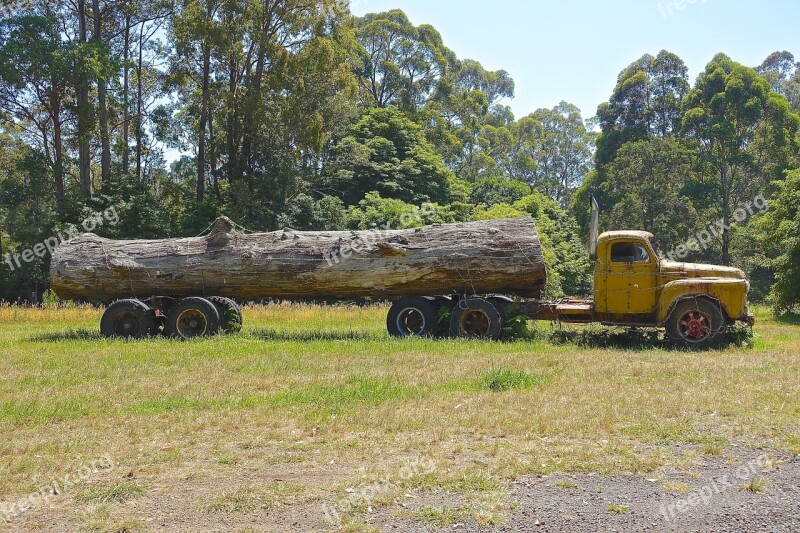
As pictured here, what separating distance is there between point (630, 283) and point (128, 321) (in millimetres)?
10576

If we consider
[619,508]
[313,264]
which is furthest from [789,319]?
[619,508]

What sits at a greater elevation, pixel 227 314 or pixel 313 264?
pixel 313 264

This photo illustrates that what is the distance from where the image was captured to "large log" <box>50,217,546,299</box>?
14.2m

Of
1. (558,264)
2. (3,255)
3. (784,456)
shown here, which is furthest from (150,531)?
(558,264)

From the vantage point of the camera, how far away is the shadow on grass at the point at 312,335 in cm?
1470

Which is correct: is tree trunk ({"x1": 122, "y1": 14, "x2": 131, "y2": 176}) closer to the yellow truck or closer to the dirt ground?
the yellow truck

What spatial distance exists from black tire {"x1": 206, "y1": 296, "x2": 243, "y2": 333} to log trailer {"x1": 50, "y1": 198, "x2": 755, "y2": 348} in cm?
2

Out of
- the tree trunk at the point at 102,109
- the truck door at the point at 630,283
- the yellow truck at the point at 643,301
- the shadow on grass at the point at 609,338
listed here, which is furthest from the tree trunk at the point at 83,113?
the truck door at the point at 630,283

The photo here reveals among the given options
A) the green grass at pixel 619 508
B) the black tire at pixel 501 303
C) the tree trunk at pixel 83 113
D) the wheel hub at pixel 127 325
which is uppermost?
the tree trunk at pixel 83 113

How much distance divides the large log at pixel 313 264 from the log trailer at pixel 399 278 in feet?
0.08

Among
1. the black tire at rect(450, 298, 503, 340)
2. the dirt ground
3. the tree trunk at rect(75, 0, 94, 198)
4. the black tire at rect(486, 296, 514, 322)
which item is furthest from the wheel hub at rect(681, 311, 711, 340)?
the tree trunk at rect(75, 0, 94, 198)

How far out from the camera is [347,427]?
702 centimetres

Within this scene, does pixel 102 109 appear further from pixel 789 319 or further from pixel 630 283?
pixel 789 319

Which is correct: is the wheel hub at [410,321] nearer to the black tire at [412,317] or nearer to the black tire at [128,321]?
the black tire at [412,317]
